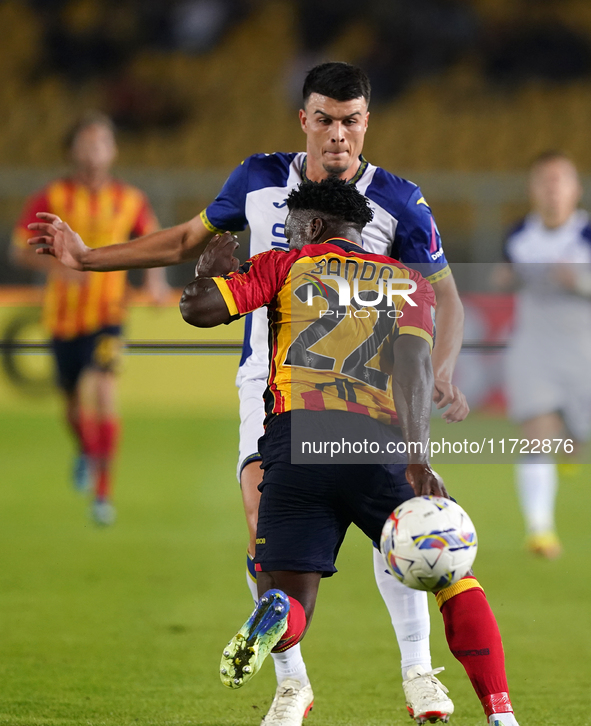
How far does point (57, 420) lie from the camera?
1083 cm

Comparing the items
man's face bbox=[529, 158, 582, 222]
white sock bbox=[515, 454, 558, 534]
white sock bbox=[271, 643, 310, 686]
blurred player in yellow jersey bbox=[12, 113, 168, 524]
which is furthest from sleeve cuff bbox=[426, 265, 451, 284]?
blurred player in yellow jersey bbox=[12, 113, 168, 524]

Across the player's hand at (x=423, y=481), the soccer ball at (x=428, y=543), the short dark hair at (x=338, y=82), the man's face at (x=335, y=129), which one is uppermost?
the short dark hair at (x=338, y=82)

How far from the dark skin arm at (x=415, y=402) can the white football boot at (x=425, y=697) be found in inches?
24.8

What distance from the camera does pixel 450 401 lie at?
3.02 metres

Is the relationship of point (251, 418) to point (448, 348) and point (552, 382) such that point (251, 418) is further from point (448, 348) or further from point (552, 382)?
point (552, 382)

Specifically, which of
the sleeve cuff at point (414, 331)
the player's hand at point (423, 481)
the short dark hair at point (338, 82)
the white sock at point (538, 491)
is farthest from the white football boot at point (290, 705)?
the white sock at point (538, 491)

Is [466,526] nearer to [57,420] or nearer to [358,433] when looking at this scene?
[358,433]

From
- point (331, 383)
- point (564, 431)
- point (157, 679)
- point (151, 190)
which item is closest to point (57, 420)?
point (151, 190)

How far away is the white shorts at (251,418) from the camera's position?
3.32 m

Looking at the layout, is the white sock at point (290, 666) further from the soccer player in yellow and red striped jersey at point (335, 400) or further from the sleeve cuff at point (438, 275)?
the sleeve cuff at point (438, 275)

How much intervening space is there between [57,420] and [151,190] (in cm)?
262

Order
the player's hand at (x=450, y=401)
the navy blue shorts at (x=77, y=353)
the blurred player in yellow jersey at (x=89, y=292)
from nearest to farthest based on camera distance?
the player's hand at (x=450, y=401), the blurred player in yellow jersey at (x=89, y=292), the navy blue shorts at (x=77, y=353)

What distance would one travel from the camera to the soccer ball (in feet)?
8.39

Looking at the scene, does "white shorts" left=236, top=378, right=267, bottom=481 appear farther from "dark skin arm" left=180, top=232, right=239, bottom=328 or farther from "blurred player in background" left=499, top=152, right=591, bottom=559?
"blurred player in background" left=499, top=152, right=591, bottom=559
